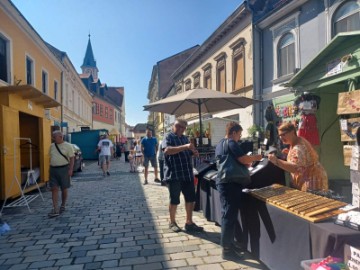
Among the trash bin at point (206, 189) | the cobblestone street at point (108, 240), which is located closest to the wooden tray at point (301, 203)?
the cobblestone street at point (108, 240)

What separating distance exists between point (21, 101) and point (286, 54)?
29.4 ft

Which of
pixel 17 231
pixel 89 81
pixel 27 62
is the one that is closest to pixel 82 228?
pixel 17 231

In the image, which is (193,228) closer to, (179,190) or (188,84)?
(179,190)

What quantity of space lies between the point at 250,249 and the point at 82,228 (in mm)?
2795

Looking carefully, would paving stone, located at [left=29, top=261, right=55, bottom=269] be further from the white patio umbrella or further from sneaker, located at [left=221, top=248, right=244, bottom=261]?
the white patio umbrella

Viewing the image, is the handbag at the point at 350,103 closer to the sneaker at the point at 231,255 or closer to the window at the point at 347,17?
the sneaker at the point at 231,255

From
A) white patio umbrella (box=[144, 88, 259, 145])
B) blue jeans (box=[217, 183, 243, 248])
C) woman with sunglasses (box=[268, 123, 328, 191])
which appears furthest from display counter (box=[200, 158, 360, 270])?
white patio umbrella (box=[144, 88, 259, 145])

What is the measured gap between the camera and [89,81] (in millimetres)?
34250

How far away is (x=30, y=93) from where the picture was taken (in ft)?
23.5

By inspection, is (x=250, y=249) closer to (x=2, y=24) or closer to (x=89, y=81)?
(x=2, y=24)

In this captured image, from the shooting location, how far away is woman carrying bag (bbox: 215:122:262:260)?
3.35 metres

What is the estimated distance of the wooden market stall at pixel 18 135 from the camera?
20.5 ft

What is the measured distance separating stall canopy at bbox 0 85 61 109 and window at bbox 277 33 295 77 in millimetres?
8206

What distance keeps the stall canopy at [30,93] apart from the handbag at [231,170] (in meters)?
5.13
